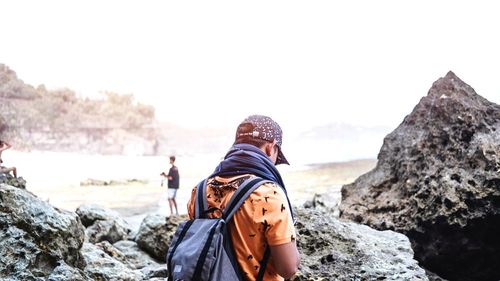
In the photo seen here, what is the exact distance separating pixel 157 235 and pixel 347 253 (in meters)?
3.81

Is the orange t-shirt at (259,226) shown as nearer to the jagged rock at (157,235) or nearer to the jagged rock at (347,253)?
the jagged rock at (347,253)

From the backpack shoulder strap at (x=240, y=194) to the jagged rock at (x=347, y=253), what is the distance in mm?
1278

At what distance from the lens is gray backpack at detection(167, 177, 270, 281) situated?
1.93 metres

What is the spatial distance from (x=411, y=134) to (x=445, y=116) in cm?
46

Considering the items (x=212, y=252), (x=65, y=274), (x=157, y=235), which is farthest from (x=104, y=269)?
(x=157, y=235)

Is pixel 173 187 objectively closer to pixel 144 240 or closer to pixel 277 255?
pixel 144 240

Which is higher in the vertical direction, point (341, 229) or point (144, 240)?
point (341, 229)

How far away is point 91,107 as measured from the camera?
6581 cm

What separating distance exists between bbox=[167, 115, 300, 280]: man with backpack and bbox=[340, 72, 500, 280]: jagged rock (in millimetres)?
3178

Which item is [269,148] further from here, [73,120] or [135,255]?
[73,120]

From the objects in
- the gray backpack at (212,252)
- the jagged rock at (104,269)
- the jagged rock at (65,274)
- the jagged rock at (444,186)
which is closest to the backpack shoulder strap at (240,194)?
the gray backpack at (212,252)

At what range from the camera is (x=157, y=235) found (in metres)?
6.57

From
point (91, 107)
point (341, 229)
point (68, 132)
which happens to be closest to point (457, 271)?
point (341, 229)

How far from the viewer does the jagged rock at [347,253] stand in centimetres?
312
